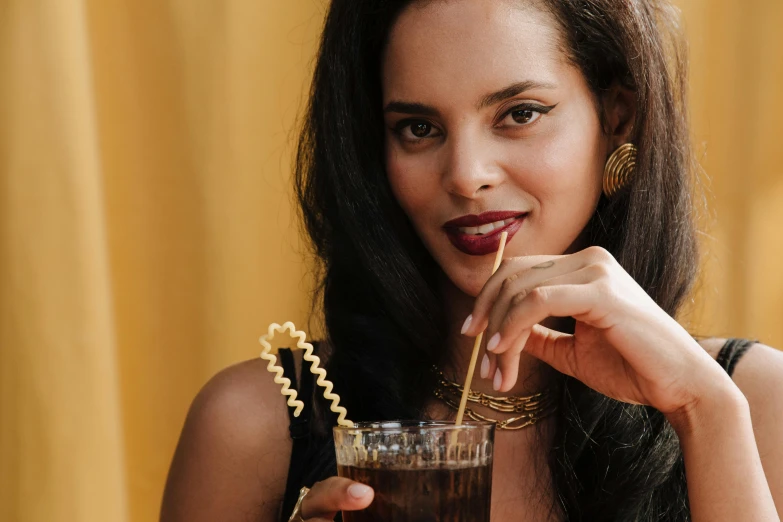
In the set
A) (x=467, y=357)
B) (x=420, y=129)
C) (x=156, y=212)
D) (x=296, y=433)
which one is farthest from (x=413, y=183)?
(x=156, y=212)

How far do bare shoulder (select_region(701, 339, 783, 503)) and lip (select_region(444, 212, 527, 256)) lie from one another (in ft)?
1.61

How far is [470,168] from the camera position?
1.51 meters

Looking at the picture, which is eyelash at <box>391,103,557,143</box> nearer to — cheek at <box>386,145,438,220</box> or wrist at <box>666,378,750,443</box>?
cheek at <box>386,145,438,220</box>

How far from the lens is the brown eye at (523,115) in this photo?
5.11ft

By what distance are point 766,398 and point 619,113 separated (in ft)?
1.75

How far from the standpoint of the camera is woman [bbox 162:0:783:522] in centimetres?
155

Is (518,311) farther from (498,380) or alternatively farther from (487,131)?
(487,131)

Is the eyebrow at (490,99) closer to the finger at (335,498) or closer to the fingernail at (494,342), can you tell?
the fingernail at (494,342)

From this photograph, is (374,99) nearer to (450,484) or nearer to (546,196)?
(546,196)

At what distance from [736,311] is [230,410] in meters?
1.33

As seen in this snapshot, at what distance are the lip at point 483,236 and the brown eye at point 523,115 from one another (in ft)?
0.47

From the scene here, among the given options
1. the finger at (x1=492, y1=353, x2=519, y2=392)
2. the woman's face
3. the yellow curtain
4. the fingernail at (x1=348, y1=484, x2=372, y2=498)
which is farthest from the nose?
the yellow curtain

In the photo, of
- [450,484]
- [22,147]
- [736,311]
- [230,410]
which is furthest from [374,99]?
[736,311]

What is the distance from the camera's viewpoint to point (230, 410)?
1.72m
